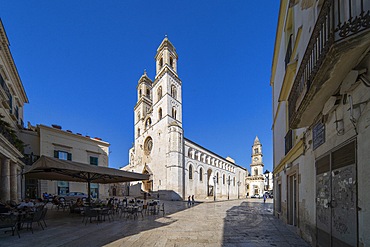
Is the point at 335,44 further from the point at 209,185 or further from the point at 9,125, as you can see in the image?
the point at 209,185

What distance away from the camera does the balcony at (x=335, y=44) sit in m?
2.59

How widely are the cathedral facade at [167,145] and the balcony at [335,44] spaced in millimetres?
32852

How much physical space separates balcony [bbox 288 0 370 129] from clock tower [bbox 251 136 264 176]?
6759 cm

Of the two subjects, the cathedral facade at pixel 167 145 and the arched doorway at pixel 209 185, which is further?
the arched doorway at pixel 209 185

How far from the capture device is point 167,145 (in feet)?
123

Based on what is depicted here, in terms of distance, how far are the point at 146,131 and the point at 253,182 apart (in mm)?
41795

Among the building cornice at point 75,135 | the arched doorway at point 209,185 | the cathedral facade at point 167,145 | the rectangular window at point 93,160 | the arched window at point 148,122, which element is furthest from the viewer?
the arched doorway at point 209,185

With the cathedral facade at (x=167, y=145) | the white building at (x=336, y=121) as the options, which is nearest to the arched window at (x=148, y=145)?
the cathedral facade at (x=167, y=145)

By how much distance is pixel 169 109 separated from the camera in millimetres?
38312

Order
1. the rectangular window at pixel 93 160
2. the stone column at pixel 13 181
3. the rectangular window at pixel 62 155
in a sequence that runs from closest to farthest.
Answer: the stone column at pixel 13 181 → the rectangular window at pixel 62 155 → the rectangular window at pixel 93 160

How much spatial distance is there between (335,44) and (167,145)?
3553 centimetres

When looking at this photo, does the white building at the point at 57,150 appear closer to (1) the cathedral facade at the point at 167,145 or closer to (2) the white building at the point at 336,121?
(1) the cathedral facade at the point at 167,145

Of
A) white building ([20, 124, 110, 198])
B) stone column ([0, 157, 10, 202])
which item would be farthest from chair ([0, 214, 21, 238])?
white building ([20, 124, 110, 198])

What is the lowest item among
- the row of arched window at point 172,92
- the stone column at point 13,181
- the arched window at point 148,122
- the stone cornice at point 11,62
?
the stone column at point 13,181
